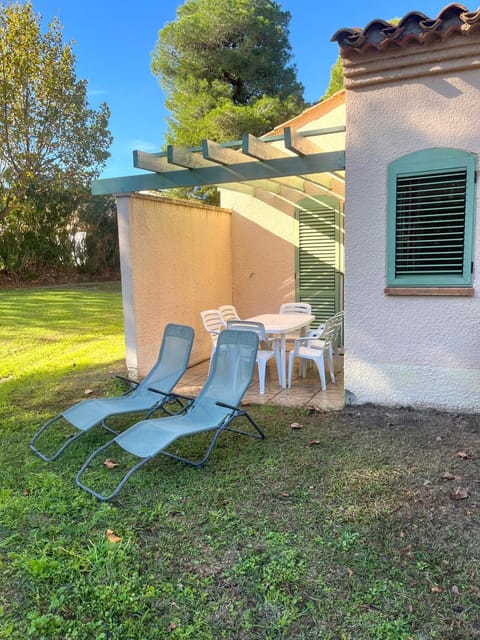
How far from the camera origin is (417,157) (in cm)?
508

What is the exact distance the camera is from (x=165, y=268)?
7.60m

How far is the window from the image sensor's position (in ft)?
16.3

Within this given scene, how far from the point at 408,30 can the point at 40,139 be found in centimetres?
1709

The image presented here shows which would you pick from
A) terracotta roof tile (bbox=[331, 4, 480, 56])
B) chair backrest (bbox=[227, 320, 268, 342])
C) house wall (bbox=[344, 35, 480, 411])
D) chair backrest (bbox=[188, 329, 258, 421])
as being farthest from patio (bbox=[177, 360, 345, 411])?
terracotta roof tile (bbox=[331, 4, 480, 56])

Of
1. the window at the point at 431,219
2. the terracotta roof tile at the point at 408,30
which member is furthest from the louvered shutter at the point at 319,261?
the terracotta roof tile at the point at 408,30

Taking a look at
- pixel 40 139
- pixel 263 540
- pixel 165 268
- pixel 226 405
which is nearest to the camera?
pixel 263 540

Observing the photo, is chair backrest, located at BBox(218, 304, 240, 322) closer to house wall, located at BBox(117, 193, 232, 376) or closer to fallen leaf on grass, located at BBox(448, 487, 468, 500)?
house wall, located at BBox(117, 193, 232, 376)

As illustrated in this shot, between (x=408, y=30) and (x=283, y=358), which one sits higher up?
(x=408, y=30)

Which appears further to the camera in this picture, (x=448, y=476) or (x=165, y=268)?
(x=165, y=268)

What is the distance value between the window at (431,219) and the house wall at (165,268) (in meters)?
3.70

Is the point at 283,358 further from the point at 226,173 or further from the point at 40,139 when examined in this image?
the point at 40,139

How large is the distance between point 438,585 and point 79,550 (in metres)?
2.21

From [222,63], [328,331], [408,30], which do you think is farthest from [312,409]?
[222,63]

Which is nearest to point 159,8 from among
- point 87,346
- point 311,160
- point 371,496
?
point 87,346
